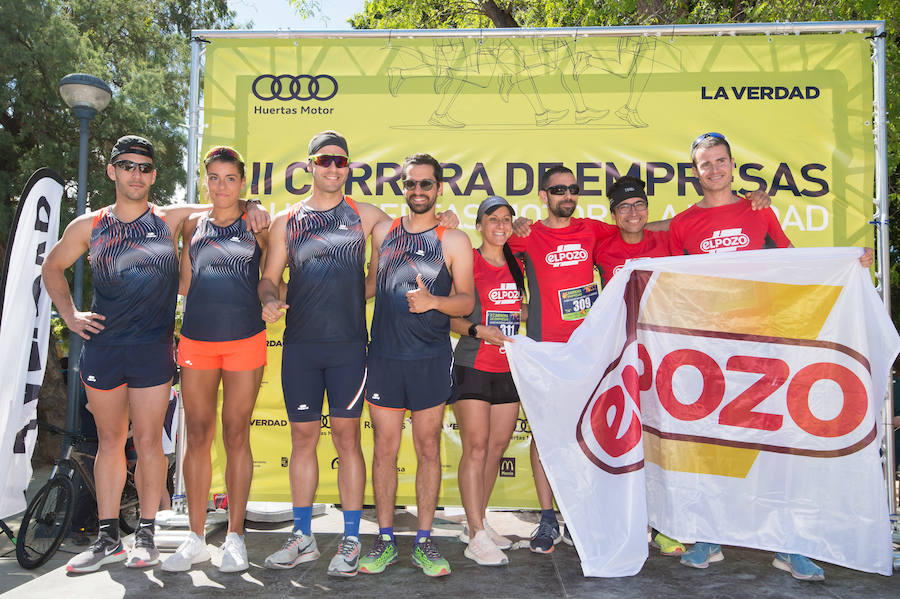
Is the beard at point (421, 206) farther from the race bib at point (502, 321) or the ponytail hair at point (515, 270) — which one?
the race bib at point (502, 321)

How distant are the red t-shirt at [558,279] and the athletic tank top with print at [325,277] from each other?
98 cm

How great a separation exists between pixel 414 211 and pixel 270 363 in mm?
1628

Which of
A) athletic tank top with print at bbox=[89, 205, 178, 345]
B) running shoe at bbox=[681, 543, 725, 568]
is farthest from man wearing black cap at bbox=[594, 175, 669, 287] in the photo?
athletic tank top with print at bbox=[89, 205, 178, 345]

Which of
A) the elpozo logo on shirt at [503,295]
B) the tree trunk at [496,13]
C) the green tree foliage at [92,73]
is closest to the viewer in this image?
the elpozo logo on shirt at [503,295]

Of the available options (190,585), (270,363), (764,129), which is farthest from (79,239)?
(764,129)

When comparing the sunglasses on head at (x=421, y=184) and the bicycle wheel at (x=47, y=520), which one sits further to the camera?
the bicycle wheel at (x=47, y=520)

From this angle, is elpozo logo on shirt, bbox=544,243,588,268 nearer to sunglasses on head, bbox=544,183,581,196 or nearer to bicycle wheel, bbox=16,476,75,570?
sunglasses on head, bbox=544,183,581,196

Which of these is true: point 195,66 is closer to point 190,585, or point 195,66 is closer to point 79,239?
point 79,239

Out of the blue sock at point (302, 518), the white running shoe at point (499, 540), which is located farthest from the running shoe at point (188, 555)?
the white running shoe at point (499, 540)

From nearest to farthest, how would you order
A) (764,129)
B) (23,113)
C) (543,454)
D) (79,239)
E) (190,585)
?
(190,585) → (543,454) → (79,239) → (764,129) → (23,113)

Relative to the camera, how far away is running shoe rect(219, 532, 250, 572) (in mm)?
3348

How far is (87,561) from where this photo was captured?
335cm

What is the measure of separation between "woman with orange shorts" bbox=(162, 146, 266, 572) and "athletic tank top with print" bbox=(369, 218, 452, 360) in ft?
2.23

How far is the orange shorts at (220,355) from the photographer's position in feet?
11.3
